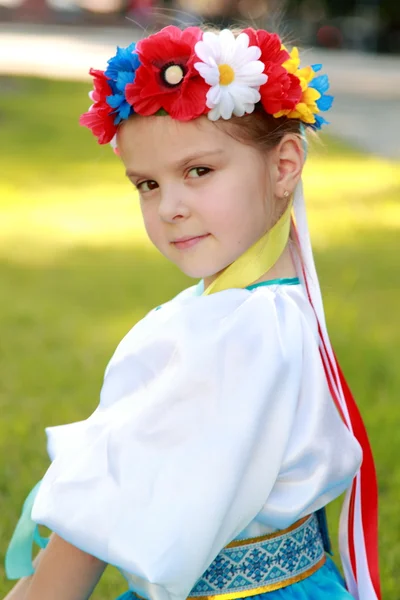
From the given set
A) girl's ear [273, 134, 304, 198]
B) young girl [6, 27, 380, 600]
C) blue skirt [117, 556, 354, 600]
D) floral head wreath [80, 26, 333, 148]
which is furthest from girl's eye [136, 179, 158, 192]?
blue skirt [117, 556, 354, 600]

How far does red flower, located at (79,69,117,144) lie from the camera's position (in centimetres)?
204

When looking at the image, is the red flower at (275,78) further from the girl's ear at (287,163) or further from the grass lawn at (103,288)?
the grass lawn at (103,288)

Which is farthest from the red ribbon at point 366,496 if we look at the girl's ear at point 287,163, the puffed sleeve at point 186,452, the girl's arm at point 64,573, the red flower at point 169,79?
the girl's arm at point 64,573

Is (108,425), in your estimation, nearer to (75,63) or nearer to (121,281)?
(121,281)

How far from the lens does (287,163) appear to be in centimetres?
208

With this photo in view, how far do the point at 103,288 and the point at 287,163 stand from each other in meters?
4.14

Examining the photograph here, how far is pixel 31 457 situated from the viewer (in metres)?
3.64

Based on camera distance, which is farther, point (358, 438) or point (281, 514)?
point (358, 438)

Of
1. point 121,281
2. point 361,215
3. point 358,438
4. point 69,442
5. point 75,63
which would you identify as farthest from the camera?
point 75,63

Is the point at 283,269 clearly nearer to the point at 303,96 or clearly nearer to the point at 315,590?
the point at 303,96

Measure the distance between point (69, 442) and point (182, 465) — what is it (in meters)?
0.25

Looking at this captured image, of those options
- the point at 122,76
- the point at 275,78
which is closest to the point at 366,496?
the point at 275,78

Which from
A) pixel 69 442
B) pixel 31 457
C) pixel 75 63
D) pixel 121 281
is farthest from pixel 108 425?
pixel 75 63

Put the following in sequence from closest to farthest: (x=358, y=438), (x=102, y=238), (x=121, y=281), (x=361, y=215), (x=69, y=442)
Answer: (x=69, y=442) < (x=358, y=438) < (x=121, y=281) < (x=102, y=238) < (x=361, y=215)
